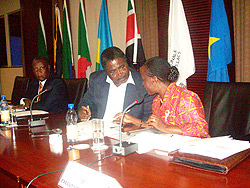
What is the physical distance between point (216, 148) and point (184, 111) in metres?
0.56

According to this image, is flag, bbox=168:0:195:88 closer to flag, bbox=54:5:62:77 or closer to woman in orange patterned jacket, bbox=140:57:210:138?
woman in orange patterned jacket, bbox=140:57:210:138

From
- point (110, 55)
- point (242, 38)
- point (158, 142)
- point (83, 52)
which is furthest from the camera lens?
point (83, 52)

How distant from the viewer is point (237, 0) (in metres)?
2.94

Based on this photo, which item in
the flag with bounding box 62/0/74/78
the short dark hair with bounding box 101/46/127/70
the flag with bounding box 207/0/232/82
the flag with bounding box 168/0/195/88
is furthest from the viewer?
the flag with bounding box 62/0/74/78

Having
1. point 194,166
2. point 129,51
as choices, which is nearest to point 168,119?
point 194,166

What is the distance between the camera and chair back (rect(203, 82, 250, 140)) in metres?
1.64

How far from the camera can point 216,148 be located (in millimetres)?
1128

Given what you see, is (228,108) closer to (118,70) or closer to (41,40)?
(118,70)

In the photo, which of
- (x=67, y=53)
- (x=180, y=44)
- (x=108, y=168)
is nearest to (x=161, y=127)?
(x=108, y=168)

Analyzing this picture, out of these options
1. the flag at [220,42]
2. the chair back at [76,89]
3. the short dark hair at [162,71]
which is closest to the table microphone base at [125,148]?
the short dark hair at [162,71]

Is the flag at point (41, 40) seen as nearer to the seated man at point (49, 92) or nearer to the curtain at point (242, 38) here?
the seated man at point (49, 92)

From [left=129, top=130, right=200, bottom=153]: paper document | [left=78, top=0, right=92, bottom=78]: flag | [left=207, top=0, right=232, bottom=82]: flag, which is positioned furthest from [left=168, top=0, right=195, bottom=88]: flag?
[left=78, top=0, right=92, bottom=78]: flag

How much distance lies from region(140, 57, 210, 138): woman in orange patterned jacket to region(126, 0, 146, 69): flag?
4.82 ft

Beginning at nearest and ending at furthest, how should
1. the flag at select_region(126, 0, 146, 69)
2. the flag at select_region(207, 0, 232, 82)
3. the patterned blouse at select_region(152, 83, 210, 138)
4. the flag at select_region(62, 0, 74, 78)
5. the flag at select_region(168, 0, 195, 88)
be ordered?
the patterned blouse at select_region(152, 83, 210, 138) < the flag at select_region(207, 0, 232, 82) < the flag at select_region(168, 0, 195, 88) < the flag at select_region(126, 0, 146, 69) < the flag at select_region(62, 0, 74, 78)
